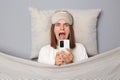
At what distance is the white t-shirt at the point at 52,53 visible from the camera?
5.51 ft

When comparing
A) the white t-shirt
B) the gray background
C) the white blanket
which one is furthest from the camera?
the gray background

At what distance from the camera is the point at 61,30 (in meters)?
1.71

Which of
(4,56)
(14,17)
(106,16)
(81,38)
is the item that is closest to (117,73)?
(81,38)

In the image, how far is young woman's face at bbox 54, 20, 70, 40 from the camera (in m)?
1.70

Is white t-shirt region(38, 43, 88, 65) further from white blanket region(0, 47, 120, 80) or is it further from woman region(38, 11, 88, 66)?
white blanket region(0, 47, 120, 80)

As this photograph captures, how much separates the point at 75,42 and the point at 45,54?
0.24 metres

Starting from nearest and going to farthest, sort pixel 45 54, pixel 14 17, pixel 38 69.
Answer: pixel 38 69
pixel 45 54
pixel 14 17

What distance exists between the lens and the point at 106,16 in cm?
189

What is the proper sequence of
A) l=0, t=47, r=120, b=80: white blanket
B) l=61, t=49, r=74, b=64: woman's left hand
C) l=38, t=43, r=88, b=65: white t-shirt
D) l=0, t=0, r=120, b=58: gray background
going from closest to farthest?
l=0, t=47, r=120, b=80: white blanket, l=61, t=49, r=74, b=64: woman's left hand, l=38, t=43, r=88, b=65: white t-shirt, l=0, t=0, r=120, b=58: gray background

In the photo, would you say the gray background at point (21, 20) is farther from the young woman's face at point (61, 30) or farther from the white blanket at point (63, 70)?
the white blanket at point (63, 70)

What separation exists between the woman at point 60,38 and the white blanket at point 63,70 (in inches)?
8.4

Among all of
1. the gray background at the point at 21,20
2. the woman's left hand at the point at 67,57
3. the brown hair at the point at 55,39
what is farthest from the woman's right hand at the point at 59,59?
the gray background at the point at 21,20

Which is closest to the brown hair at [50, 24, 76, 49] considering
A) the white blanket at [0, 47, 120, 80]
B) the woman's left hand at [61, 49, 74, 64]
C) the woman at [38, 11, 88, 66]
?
the woman at [38, 11, 88, 66]

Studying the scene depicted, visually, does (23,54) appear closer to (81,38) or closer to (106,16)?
(81,38)
